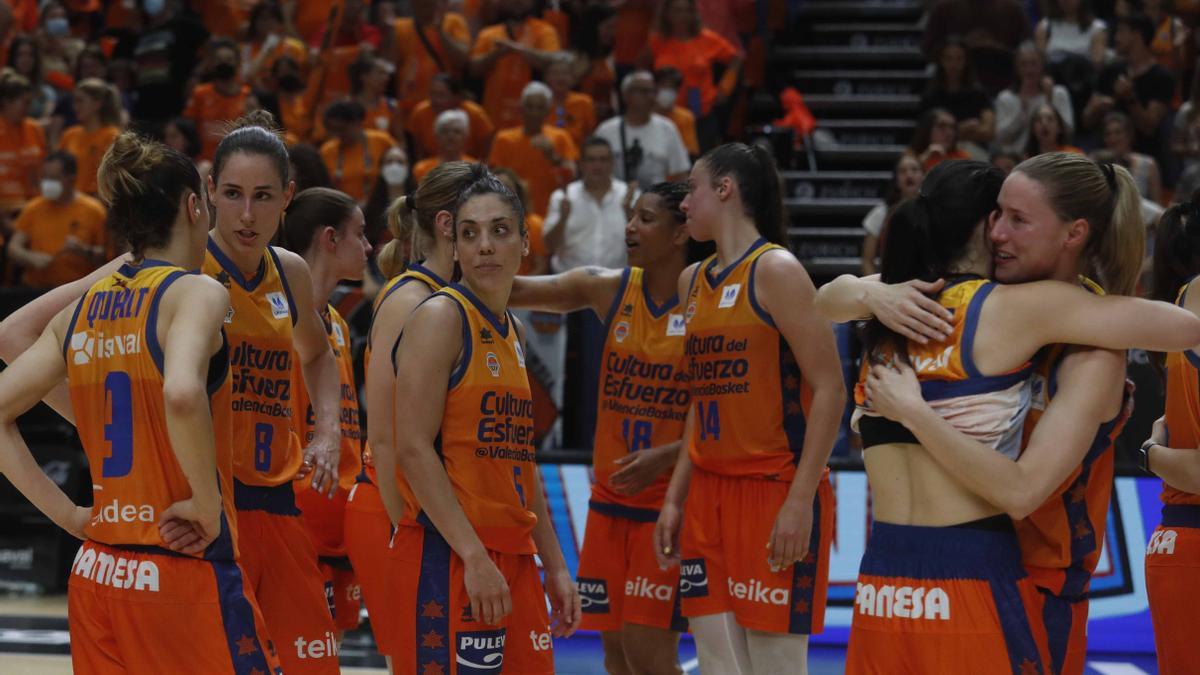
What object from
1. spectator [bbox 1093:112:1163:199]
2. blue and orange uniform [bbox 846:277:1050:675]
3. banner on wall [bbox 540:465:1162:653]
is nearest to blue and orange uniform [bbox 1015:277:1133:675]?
blue and orange uniform [bbox 846:277:1050:675]

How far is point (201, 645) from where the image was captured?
3646 mm

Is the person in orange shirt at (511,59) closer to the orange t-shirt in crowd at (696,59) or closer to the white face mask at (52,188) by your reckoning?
the orange t-shirt in crowd at (696,59)

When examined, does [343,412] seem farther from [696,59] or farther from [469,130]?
[696,59]

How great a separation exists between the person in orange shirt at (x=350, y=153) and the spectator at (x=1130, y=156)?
601 centimetres

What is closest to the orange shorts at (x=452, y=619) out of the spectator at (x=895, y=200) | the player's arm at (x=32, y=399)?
the player's arm at (x=32, y=399)

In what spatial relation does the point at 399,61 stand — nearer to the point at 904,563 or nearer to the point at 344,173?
the point at 344,173

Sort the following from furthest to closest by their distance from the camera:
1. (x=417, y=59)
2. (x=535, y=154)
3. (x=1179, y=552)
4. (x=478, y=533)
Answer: (x=417, y=59)
(x=535, y=154)
(x=1179, y=552)
(x=478, y=533)

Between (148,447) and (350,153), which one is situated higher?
(350,153)

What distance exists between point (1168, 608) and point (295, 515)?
2.84 m

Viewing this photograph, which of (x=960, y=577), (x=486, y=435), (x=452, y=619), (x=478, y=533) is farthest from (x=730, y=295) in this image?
(x=960, y=577)

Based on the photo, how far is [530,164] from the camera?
11984 mm

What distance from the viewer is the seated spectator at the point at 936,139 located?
11.4 metres

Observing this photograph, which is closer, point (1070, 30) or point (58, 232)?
point (58, 232)

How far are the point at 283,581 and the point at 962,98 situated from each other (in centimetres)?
936
